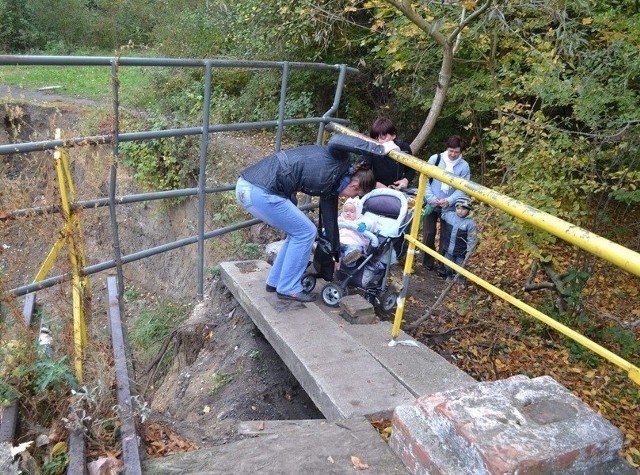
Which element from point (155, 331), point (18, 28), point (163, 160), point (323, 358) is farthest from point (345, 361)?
point (18, 28)

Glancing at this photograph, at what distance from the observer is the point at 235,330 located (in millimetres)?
4738

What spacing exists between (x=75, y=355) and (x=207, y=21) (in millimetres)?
11740

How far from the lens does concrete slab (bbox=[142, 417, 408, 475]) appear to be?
242 centimetres

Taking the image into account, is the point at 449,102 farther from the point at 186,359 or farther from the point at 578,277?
the point at 186,359

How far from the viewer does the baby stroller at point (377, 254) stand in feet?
14.4

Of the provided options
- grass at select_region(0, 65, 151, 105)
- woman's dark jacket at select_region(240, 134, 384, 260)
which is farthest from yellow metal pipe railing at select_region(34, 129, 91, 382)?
grass at select_region(0, 65, 151, 105)

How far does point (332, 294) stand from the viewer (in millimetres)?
4488

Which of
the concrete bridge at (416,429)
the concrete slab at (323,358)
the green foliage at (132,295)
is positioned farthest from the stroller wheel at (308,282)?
the green foliage at (132,295)

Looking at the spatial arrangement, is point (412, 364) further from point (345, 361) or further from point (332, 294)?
point (332, 294)

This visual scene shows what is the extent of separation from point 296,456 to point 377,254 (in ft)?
7.38

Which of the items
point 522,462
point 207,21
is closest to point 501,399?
point 522,462

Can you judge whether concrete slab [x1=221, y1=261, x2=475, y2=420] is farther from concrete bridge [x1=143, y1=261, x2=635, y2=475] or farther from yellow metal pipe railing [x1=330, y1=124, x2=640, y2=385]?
yellow metal pipe railing [x1=330, y1=124, x2=640, y2=385]

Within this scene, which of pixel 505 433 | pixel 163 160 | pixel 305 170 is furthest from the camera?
pixel 163 160

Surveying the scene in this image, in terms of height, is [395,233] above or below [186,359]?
above
